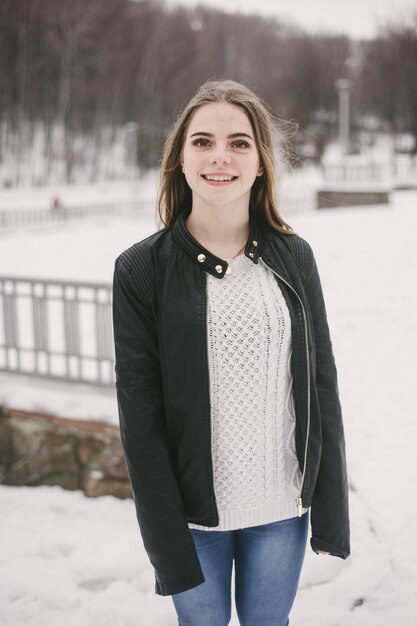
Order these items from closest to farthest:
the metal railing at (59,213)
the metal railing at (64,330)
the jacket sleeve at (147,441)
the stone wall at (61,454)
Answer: the jacket sleeve at (147,441), the stone wall at (61,454), the metal railing at (64,330), the metal railing at (59,213)

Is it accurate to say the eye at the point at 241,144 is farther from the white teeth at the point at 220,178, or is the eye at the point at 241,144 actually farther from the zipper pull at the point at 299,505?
the zipper pull at the point at 299,505

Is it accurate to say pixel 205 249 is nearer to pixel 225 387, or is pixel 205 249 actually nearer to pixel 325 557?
pixel 225 387

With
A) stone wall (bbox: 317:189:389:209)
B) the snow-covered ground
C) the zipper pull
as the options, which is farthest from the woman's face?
stone wall (bbox: 317:189:389:209)

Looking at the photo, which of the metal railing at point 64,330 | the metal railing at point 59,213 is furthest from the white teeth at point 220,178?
the metal railing at point 59,213

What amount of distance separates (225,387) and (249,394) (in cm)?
7

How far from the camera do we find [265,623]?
1820mm

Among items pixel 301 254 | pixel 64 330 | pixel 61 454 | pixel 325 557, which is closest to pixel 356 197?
pixel 64 330

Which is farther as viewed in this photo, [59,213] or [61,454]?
[59,213]

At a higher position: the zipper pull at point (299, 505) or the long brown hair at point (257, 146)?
the long brown hair at point (257, 146)

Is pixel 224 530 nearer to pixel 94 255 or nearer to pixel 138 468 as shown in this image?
pixel 138 468

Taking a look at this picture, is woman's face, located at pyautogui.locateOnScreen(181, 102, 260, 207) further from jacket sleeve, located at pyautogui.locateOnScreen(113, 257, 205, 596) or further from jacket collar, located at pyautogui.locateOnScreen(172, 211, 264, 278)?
jacket sleeve, located at pyautogui.locateOnScreen(113, 257, 205, 596)

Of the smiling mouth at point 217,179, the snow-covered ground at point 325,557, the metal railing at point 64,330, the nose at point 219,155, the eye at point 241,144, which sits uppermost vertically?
the eye at point 241,144

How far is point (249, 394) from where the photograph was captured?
1689 mm

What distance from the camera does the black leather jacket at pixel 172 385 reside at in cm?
163
